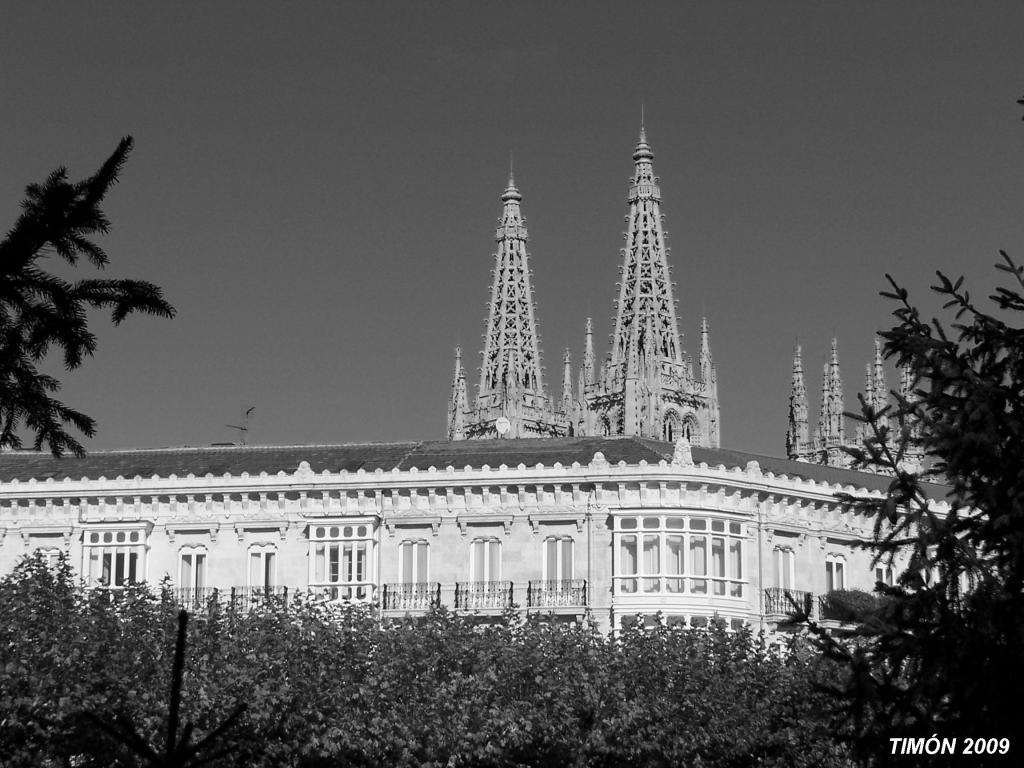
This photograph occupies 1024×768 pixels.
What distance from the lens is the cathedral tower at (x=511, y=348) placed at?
178250mm

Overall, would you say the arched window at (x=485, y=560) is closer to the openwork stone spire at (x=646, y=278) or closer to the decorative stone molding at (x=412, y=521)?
the decorative stone molding at (x=412, y=521)

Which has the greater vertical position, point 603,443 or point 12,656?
point 603,443

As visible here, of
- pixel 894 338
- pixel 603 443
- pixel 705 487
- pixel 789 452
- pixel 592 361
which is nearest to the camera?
pixel 894 338

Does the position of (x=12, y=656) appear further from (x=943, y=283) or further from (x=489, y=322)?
(x=489, y=322)

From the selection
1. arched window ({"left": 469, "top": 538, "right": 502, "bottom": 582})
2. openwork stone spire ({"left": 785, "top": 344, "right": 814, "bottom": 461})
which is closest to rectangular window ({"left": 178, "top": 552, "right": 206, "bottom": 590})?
arched window ({"left": 469, "top": 538, "right": 502, "bottom": 582})

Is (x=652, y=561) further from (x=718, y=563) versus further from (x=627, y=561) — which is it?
(x=718, y=563)

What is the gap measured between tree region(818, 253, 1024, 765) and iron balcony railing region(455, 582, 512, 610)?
44855 millimetres

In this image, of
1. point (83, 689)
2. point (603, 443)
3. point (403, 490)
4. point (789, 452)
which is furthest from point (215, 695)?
point (789, 452)

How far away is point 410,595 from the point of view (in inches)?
2749

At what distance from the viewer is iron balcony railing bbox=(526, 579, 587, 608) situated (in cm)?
6831

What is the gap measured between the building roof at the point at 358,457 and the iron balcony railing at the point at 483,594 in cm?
482

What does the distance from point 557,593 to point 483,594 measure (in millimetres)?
2780

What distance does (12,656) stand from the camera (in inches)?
1775

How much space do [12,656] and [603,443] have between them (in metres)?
34.0
